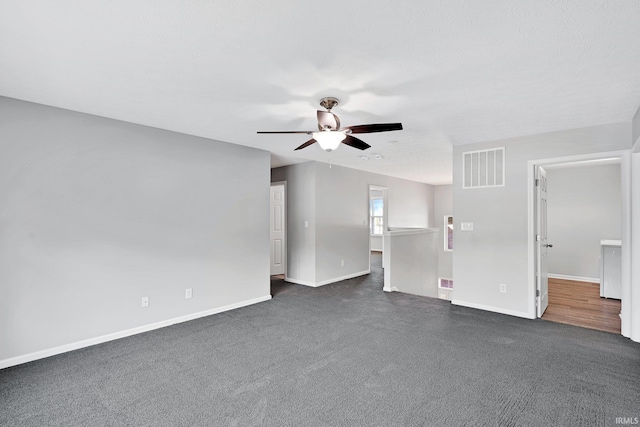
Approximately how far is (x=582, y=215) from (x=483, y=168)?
3631 mm

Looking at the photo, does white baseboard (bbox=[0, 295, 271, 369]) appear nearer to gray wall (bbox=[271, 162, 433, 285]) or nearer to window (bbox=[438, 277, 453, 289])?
gray wall (bbox=[271, 162, 433, 285])

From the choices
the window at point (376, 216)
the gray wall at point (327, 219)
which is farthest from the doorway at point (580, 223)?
the window at point (376, 216)

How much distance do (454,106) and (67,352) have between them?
172 inches

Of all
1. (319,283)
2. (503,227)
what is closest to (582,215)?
(503,227)

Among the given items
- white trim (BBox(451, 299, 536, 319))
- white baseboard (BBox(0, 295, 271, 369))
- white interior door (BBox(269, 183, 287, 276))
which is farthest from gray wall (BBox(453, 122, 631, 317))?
white interior door (BBox(269, 183, 287, 276))

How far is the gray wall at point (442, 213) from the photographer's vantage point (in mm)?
9023

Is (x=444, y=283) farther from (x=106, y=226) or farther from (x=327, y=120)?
(x=106, y=226)

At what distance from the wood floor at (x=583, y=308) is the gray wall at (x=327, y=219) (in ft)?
10.8

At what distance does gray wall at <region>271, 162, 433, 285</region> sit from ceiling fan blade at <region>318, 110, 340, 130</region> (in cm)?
294

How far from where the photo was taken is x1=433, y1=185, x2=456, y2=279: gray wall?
9.02 metres

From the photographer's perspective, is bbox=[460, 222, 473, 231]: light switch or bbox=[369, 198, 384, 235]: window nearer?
bbox=[460, 222, 473, 231]: light switch

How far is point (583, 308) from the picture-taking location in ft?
14.4

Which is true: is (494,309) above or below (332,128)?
below

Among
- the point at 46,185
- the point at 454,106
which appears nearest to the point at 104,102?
the point at 46,185
